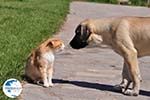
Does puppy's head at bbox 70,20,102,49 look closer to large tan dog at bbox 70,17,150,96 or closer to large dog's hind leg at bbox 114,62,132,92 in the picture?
large tan dog at bbox 70,17,150,96

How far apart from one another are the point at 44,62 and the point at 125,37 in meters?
1.16

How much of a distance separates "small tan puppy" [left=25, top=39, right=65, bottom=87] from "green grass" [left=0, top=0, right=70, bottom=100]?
0.33 metres

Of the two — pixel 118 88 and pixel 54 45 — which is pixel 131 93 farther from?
pixel 54 45

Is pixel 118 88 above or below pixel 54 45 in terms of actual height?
below

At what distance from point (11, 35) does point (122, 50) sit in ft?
16.1

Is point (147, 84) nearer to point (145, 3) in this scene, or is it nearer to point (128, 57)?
point (128, 57)

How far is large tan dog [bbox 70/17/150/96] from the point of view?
26.4ft

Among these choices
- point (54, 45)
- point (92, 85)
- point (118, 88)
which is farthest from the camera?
point (92, 85)

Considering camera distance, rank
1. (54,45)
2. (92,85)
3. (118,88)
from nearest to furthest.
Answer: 1. (54,45)
2. (118,88)
3. (92,85)

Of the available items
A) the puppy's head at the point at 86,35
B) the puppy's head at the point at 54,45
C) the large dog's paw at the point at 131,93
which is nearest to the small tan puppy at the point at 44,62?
the puppy's head at the point at 54,45

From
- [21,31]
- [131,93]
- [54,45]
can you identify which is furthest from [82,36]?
[21,31]

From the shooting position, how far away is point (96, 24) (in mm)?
8234

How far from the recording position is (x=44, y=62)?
8.16 meters

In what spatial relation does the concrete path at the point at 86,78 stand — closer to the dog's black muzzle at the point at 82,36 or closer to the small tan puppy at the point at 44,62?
the small tan puppy at the point at 44,62
